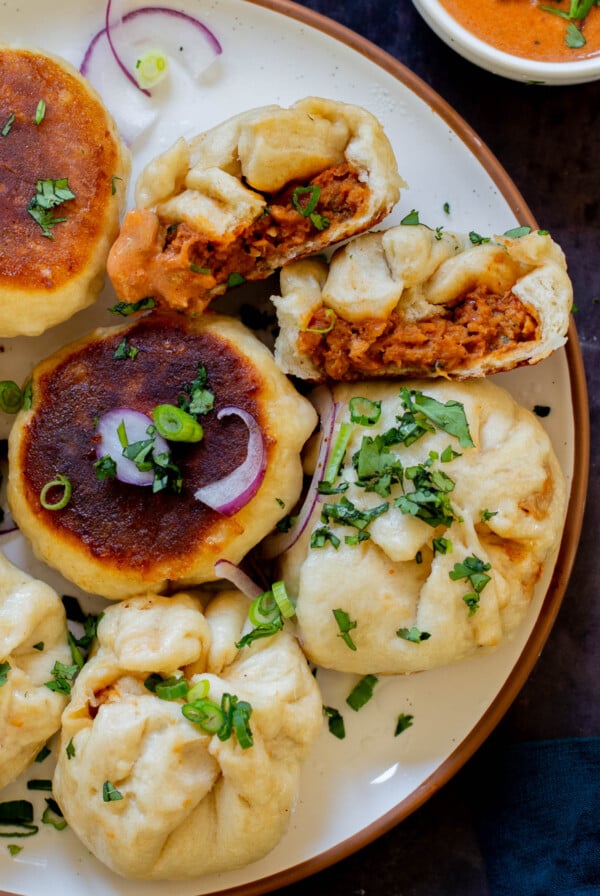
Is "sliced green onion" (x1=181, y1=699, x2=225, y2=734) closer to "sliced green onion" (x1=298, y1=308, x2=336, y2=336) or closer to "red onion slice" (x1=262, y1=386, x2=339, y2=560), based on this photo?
"red onion slice" (x1=262, y1=386, x2=339, y2=560)

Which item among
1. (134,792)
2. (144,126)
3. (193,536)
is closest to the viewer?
(134,792)

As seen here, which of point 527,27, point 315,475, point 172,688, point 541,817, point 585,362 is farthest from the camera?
point 585,362

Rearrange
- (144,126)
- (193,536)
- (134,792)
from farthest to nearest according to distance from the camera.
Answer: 1. (144,126)
2. (193,536)
3. (134,792)

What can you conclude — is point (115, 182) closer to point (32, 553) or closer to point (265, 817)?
point (32, 553)

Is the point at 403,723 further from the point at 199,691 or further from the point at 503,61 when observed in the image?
the point at 503,61

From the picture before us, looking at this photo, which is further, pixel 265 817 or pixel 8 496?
pixel 8 496

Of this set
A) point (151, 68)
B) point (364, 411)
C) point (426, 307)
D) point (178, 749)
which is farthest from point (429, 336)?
point (178, 749)

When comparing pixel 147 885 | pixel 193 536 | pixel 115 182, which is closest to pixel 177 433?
pixel 193 536
